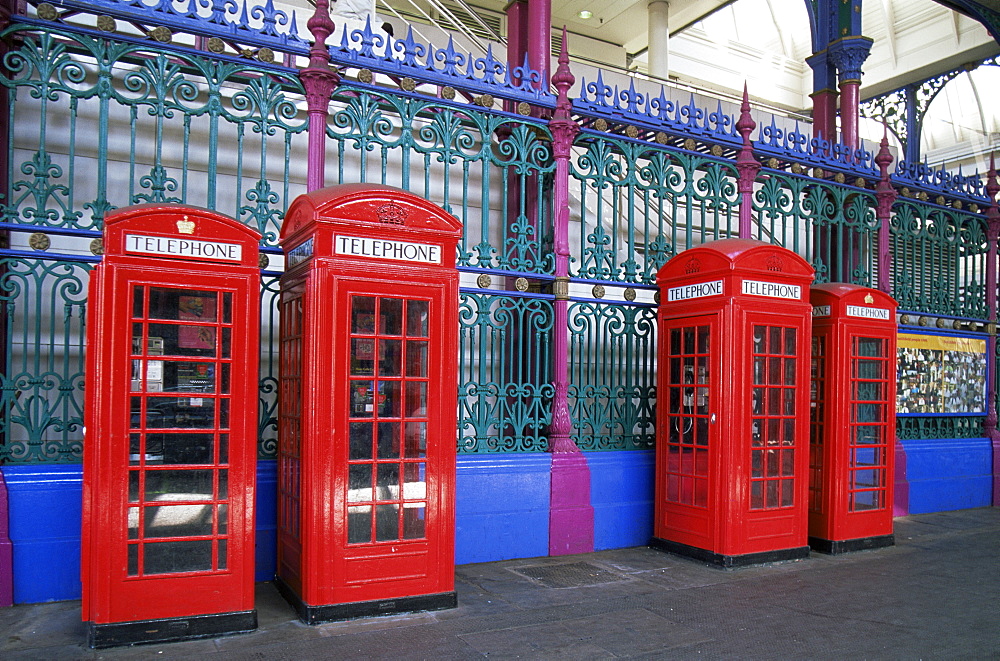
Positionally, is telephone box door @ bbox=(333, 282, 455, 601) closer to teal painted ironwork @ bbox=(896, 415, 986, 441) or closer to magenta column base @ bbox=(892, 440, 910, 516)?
magenta column base @ bbox=(892, 440, 910, 516)

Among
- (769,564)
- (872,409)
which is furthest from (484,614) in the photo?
(872,409)

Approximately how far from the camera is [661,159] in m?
7.77

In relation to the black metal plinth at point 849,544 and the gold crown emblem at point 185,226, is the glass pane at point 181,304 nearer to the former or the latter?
the gold crown emblem at point 185,226

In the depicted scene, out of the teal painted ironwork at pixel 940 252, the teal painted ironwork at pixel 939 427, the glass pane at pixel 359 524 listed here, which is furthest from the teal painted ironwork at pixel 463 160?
the teal painted ironwork at pixel 939 427

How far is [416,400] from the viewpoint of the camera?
5.12 metres

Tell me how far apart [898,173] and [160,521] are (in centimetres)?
953

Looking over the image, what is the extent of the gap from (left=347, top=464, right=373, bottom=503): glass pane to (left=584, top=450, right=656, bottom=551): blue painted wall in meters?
2.76

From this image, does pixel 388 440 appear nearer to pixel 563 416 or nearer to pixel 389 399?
pixel 389 399

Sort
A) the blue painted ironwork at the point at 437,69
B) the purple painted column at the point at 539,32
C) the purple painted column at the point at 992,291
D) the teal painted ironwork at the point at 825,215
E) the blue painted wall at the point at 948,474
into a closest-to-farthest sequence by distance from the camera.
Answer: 1. the blue painted ironwork at the point at 437,69
2. the purple painted column at the point at 539,32
3. the teal painted ironwork at the point at 825,215
4. the blue painted wall at the point at 948,474
5. the purple painted column at the point at 992,291

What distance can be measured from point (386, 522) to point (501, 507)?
1.79 m

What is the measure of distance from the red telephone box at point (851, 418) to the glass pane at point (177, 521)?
5724mm

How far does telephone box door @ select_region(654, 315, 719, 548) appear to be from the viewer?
661 cm

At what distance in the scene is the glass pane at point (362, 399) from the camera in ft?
16.3

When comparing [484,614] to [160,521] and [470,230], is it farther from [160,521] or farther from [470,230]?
[470,230]
